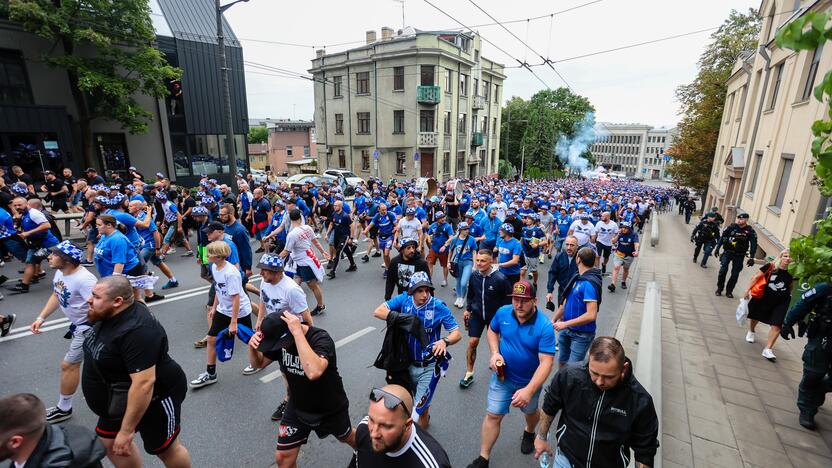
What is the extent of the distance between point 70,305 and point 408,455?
4.13m

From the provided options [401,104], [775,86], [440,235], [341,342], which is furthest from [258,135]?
[341,342]

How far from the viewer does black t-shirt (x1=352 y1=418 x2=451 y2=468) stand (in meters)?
2.02

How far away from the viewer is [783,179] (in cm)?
1192

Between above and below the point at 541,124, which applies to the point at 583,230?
below

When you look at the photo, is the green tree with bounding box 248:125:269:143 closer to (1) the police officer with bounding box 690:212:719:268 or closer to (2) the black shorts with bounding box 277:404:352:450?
(1) the police officer with bounding box 690:212:719:268

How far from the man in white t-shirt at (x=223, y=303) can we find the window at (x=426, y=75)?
1186 inches

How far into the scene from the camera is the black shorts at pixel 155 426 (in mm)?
2854

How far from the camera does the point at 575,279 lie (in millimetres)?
4805

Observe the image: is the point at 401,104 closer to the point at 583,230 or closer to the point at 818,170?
the point at 583,230

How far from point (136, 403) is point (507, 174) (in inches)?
1849

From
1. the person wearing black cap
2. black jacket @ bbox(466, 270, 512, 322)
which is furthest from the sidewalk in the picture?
the person wearing black cap

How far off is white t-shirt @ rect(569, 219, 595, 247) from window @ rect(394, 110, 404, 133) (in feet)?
85.9

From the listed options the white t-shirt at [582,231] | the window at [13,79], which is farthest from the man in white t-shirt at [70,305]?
the window at [13,79]

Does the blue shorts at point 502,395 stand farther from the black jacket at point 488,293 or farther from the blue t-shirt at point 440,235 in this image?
the blue t-shirt at point 440,235
